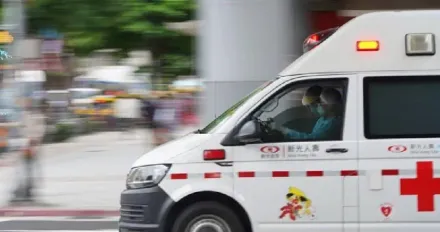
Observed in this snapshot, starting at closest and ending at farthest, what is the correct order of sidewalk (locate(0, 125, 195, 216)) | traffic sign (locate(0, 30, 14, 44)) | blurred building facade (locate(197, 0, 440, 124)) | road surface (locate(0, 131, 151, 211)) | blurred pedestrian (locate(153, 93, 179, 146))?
sidewalk (locate(0, 125, 195, 216)) < traffic sign (locate(0, 30, 14, 44)) < road surface (locate(0, 131, 151, 211)) < blurred building facade (locate(197, 0, 440, 124)) < blurred pedestrian (locate(153, 93, 179, 146))

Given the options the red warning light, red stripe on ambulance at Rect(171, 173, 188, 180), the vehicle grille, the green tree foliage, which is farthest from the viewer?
the green tree foliage

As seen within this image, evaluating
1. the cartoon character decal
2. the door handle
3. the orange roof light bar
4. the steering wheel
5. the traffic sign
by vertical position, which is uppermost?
the traffic sign

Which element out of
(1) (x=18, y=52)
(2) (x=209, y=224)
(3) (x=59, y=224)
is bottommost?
(3) (x=59, y=224)

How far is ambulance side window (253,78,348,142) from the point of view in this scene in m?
7.41

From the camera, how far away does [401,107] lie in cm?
743

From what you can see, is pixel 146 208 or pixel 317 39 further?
pixel 317 39

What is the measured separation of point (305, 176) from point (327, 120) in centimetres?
56

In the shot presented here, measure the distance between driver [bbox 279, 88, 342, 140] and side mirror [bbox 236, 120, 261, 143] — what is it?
261 mm

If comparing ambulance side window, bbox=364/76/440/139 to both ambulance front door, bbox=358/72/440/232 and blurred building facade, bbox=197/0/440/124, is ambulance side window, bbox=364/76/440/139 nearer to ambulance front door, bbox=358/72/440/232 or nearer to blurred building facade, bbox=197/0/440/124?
ambulance front door, bbox=358/72/440/232

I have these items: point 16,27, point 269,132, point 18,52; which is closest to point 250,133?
point 269,132

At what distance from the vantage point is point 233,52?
13672 mm

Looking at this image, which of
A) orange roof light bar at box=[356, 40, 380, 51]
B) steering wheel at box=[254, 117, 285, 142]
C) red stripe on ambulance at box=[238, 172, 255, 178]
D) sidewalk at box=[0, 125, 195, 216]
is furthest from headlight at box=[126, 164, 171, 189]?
sidewalk at box=[0, 125, 195, 216]

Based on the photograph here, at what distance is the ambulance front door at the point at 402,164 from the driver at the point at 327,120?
0.21 meters

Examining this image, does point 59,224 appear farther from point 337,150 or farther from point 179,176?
point 337,150
